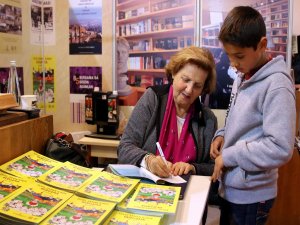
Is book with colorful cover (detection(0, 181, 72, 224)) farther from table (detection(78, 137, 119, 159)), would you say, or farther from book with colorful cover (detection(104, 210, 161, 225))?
table (detection(78, 137, 119, 159))

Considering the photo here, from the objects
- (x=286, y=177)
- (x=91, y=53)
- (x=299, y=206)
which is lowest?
(x=299, y=206)

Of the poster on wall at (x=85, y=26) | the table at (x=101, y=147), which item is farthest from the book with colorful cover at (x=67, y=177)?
the poster on wall at (x=85, y=26)

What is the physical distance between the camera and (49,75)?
3.48 meters

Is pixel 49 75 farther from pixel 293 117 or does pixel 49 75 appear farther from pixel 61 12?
pixel 293 117

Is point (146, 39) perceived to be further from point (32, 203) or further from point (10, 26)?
point (32, 203)

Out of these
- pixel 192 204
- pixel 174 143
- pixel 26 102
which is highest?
pixel 26 102

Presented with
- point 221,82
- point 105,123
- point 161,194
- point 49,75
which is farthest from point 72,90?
point 161,194

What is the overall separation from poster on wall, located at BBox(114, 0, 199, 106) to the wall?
9 cm

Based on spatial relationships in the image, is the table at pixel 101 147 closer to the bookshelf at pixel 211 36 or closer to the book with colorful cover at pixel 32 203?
the bookshelf at pixel 211 36

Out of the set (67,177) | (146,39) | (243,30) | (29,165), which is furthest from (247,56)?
(146,39)

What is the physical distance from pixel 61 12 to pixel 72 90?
81 cm

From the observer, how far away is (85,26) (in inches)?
132

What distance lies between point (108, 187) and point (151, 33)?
240 cm

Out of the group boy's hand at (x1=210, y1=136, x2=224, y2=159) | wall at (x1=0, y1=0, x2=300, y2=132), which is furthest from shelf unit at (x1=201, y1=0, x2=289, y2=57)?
boy's hand at (x1=210, y1=136, x2=224, y2=159)
